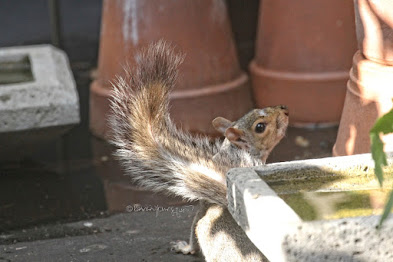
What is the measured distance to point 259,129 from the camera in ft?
9.71

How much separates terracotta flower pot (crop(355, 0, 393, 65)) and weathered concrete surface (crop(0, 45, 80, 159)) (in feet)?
5.52

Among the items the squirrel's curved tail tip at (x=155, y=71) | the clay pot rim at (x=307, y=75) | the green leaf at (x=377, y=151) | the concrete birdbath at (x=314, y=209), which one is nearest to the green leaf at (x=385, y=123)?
the green leaf at (x=377, y=151)

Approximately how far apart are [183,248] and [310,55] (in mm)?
2002

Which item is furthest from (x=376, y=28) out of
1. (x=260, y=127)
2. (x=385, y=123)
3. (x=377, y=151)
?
(x=377, y=151)

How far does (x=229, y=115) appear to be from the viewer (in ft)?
14.8

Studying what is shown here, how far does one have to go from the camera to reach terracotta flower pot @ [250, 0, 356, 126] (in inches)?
179

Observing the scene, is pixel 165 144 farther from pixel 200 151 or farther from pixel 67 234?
pixel 67 234

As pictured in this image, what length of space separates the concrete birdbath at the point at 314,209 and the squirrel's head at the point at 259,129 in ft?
2.43

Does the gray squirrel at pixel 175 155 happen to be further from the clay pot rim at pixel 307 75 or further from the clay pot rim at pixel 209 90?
the clay pot rim at pixel 307 75

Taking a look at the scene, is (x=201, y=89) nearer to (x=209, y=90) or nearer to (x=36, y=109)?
(x=209, y=90)

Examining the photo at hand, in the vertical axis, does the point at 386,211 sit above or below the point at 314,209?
above

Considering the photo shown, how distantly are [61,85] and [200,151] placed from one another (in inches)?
66.1

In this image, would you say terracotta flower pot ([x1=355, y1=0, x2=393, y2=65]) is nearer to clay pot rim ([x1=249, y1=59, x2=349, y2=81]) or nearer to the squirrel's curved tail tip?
the squirrel's curved tail tip

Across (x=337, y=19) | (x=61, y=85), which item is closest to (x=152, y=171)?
(x=61, y=85)
